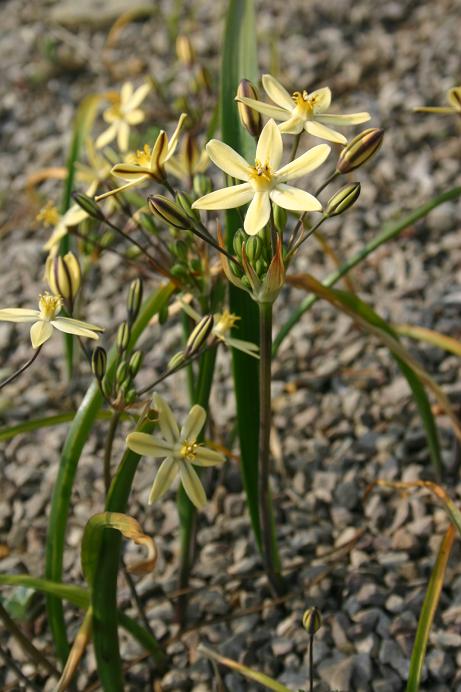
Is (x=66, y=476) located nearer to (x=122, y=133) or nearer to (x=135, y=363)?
(x=135, y=363)

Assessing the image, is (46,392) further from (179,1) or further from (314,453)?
(179,1)

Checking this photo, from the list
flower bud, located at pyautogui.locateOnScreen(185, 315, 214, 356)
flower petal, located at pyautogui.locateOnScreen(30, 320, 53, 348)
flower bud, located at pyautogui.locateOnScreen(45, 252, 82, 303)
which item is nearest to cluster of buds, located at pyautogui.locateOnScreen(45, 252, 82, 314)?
flower bud, located at pyautogui.locateOnScreen(45, 252, 82, 303)

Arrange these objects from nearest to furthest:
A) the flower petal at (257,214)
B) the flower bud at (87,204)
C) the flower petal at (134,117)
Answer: the flower petal at (257,214) < the flower bud at (87,204) < the flower petal at (134,117)

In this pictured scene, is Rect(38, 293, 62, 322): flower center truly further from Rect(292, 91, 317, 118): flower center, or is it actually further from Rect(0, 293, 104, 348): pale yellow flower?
Rect(292, 91, 317, 118): flower center

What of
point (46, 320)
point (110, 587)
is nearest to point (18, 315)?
point (46, 320)

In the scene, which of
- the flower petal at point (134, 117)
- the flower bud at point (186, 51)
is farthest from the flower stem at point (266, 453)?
the flower bud at point (186, 51)

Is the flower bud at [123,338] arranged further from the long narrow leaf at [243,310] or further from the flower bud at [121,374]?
the long narrow leaf at [243,310]
